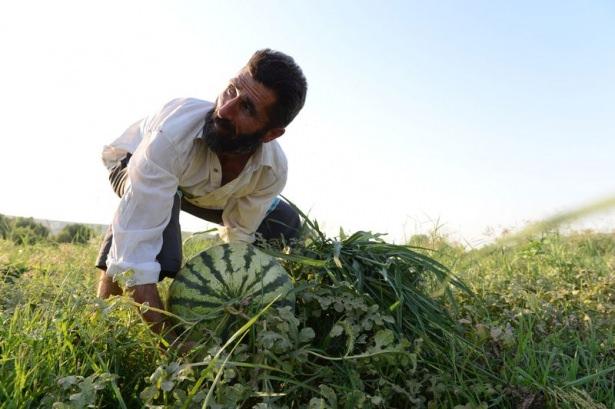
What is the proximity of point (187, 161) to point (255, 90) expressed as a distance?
22.0 inches

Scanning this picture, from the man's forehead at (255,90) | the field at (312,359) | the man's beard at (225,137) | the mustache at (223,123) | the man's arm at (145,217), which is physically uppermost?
the man's forehead at (255,90)

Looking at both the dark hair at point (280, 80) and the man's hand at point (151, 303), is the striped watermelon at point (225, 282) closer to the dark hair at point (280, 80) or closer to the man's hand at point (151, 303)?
the man's hand at point (151, 303)

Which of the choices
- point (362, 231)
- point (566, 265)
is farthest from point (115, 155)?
point (566, 265)

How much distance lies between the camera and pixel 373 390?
1.95m

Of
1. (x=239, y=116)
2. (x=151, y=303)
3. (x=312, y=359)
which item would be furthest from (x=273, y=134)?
(x=312, y=359)

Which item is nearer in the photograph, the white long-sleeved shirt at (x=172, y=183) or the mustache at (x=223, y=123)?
the white long-sleeved shirt at (x=172, y=183)

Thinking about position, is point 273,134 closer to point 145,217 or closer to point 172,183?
point 172,183

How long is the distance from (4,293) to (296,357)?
1.64 metres

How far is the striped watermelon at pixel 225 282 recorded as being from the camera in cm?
223

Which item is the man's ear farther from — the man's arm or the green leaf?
the green leaf

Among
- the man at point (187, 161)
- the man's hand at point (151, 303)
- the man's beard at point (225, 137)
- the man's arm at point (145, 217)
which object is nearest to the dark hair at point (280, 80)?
the man at point (187, 161)

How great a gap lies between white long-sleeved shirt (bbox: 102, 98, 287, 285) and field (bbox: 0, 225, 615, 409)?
12.7 inches

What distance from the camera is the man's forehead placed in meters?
2.75

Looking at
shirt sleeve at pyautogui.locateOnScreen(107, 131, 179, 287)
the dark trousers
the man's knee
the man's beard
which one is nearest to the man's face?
the man's beard
